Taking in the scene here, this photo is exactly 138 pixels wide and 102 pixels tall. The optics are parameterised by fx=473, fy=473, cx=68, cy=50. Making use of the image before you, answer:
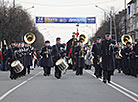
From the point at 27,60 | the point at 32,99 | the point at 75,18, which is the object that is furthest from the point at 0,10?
the point at 32,99

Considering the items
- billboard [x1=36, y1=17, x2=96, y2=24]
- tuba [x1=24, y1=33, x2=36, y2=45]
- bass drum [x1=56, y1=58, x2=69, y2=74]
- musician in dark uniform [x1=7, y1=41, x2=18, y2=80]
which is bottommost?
bass drum [x1=56, y1=58, x2=69, y2=74]

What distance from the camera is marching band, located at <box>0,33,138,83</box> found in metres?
18.7

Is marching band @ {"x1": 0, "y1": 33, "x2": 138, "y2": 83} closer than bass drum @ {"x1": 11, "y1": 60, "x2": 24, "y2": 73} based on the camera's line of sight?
Yes

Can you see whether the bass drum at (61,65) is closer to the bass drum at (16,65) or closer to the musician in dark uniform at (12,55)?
the bass drum at (16,65)

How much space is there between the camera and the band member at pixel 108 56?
60.8ft

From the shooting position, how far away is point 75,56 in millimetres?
26078

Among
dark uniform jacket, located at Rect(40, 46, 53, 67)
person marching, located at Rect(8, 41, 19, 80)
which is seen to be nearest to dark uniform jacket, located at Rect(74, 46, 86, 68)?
dark uniform jacket, located at Rect(40, 46, 53, 67)

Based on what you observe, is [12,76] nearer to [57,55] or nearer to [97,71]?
[57,55]

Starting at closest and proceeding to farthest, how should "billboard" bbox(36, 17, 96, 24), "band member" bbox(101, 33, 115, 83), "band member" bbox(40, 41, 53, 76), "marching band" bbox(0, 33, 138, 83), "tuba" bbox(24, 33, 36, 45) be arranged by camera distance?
"band member" bbox(101, 33, 115, 83) < "marching band" bbox(0, 33, 138, 83) < "band member" bbox(40, 41, 53, 76) < "tuba" bbox(24, 33, 36, 45) < "billboard" bbox(36, 17, 96, 24)

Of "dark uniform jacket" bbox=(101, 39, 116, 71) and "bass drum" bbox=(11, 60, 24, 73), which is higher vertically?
"dark uniform jacket" bbox=(101, 39, 116, 71)

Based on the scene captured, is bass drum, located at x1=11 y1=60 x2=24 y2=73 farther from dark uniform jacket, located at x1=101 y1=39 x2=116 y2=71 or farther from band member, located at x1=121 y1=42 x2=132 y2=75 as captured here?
band member, located at x1=121 y1=42 x2=132 y2=75

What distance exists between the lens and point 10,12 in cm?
5778

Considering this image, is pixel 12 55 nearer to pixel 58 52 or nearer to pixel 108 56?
pixel 58 52

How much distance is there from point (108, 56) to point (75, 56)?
24.3ft
